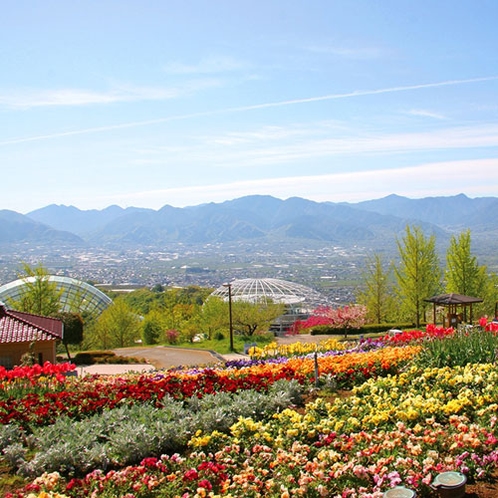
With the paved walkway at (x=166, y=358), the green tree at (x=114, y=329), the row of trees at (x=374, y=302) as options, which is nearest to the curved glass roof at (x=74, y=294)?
the green tree at (x=114, y=329)

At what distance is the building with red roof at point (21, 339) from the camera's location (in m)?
18.7

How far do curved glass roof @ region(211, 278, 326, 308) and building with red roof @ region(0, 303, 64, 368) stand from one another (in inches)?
834

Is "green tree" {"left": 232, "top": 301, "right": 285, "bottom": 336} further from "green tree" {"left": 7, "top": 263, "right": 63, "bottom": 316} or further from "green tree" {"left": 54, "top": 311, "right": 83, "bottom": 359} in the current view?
"green tree" {"left": 7, "top": 263, "right": 63, "bottom": 316}

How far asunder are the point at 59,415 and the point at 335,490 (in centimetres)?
450

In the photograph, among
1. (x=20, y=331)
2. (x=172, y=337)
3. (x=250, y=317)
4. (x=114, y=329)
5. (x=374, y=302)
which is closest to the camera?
(x=20, y=331)

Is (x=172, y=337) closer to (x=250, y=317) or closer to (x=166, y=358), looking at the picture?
(x=250, y=317)

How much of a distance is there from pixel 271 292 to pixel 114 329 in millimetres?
13958

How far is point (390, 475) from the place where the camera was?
489 centimetres

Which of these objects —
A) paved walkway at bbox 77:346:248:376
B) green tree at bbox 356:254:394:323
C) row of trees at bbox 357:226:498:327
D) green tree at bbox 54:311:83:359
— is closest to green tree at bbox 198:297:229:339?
paved walkway at bbox 77:346:248:376

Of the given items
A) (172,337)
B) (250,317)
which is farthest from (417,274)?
(172,337)

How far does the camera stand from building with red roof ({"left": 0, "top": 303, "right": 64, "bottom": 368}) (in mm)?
18719

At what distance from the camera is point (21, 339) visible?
19.0 meters

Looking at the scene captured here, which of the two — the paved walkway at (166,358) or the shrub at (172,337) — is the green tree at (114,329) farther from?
the paved walkway at (166,358)

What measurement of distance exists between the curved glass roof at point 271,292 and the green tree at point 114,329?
22.9 ft
